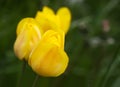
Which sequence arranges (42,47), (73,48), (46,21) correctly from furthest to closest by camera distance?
(73,48) → (46,21) → (42,47)

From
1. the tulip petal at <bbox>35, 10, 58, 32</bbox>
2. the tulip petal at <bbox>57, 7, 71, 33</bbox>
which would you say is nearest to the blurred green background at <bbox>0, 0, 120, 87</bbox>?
the tulip petal at <bbox>57, 7, 71, 33</bbox>

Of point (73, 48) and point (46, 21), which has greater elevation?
point (46, 21)

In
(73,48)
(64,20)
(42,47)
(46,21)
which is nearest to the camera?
(42,47)

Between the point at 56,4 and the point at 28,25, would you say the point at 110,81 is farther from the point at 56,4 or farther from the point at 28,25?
the point at 28,25

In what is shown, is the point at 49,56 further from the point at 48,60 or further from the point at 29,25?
the point at 29,25

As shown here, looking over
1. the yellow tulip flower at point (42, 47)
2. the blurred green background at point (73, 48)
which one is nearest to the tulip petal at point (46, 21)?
the yellow tulip flower at point (42, 47)

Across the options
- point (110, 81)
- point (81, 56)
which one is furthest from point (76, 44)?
point (110, 81)

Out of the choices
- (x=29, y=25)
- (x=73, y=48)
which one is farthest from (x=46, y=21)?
(x=73, y=48)

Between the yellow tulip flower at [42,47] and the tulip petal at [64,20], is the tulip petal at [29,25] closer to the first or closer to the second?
the yellow tulip flower at [42,47]
